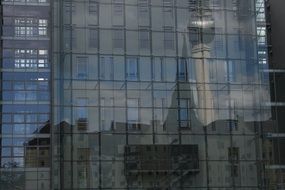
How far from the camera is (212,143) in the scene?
51781mm

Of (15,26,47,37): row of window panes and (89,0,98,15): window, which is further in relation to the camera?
(15,26,47,37): row of window panes

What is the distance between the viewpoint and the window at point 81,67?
51.4 metres

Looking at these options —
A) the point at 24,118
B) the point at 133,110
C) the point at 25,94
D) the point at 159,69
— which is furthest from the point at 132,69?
the point at 25,94

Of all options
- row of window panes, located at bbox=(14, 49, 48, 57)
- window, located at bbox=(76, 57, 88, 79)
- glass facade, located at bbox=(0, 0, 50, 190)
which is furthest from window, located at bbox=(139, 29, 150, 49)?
row of window panes, located at bbox=(14, 49, 48, 57)

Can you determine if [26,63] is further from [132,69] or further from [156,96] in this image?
[156,96]

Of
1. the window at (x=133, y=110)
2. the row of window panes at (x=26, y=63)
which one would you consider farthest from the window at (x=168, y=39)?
the row of window panes at (x=26, y=63)

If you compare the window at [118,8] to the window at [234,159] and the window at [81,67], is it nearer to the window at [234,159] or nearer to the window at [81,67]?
the window at [81,67]

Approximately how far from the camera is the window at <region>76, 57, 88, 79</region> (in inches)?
2023

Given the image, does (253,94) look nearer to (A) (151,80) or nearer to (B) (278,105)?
(A) (151,80)

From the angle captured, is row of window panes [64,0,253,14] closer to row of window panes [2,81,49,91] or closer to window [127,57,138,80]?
window [127,57,138,80]

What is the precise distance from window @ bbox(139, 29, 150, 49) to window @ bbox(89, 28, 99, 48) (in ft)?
10.4

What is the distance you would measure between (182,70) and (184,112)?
10.0ft

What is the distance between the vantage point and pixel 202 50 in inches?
2108

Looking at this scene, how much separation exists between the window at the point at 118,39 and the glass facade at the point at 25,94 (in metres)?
16.6
